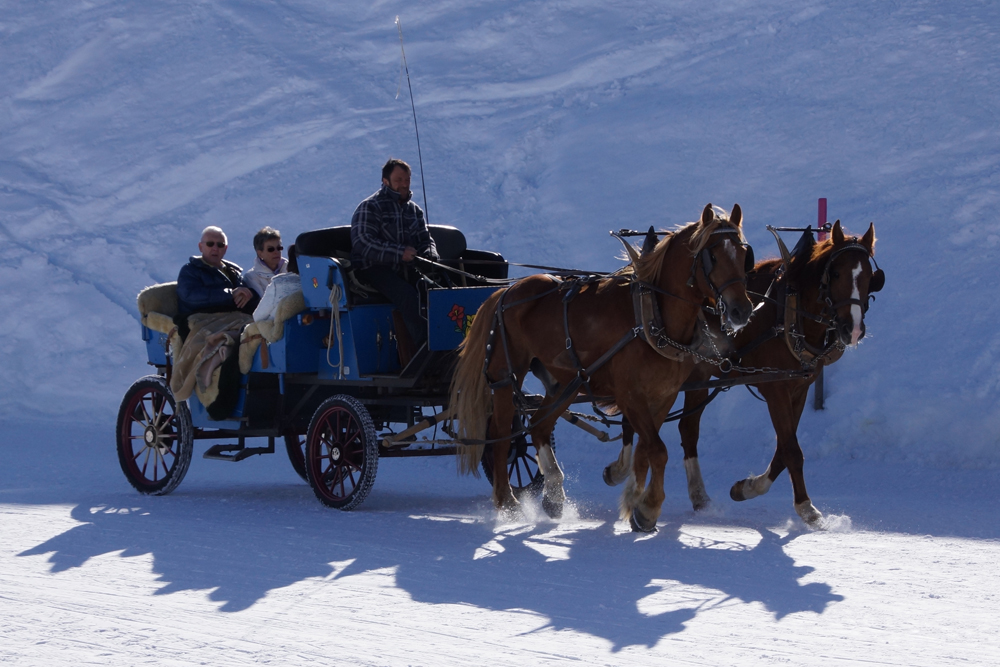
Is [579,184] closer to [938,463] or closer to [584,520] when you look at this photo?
[938,463]

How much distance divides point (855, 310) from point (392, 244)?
2782 millimetres

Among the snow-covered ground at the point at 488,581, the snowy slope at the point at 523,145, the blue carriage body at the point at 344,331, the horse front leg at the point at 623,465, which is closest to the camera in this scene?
the snow-covered ground at the point at 488,581

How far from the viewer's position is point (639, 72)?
1759 centimetres

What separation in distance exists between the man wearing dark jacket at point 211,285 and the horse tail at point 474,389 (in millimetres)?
1926

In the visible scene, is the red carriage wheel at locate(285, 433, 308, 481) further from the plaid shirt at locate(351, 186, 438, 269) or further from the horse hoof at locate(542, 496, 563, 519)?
the horse hoof at locate(542, 496, 563, 519)

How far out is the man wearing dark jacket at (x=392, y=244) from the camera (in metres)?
6.91

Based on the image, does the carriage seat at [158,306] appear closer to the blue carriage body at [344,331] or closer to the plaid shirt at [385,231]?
the blue carriage body at [344,331]

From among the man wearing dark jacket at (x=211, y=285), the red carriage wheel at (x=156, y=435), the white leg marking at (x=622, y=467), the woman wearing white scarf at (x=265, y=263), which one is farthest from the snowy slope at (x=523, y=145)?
the man wearing dark jacket at (x=211, y=285)

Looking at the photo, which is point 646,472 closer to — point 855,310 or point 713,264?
point 713,264

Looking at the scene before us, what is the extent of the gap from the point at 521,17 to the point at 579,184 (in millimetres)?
6826

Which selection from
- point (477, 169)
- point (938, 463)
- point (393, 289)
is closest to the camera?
point (393, 289)

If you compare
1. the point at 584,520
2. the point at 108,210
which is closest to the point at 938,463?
the point at 584,520

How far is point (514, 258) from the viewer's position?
42.4 feet

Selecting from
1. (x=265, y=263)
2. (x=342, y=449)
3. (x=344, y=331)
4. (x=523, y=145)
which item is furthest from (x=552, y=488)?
(x=523, y=145)
